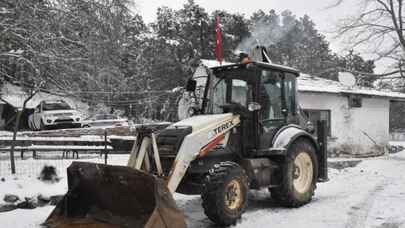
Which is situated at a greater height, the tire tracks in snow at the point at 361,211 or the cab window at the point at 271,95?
the cab window at the point at 271,95

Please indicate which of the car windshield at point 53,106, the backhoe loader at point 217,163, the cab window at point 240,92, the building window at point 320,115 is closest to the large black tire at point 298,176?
the backhoe loader at point 217,163

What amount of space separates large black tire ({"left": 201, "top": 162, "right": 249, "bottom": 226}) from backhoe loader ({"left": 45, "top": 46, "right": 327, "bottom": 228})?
1cm

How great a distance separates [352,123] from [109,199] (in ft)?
48.2

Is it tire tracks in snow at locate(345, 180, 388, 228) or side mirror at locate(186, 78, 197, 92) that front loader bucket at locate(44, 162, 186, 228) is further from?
tire tracks in snow at locate(345, 180, 388, 228)

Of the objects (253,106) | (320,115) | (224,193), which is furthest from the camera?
(320,115)

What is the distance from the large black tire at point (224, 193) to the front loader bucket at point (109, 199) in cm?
67

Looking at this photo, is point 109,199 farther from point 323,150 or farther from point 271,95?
point 323,150

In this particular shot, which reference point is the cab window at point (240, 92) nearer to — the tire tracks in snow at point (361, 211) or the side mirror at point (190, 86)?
the side mirror at point (190, 86)

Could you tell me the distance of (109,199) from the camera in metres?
6.02

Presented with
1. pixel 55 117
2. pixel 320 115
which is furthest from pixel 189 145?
pixel 55 117

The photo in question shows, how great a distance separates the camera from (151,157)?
6172mm

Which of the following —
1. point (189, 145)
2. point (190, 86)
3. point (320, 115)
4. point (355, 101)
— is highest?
point (190, 86)

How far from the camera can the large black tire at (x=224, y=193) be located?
5.76 metres

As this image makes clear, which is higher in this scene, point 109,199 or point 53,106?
point 53,106
